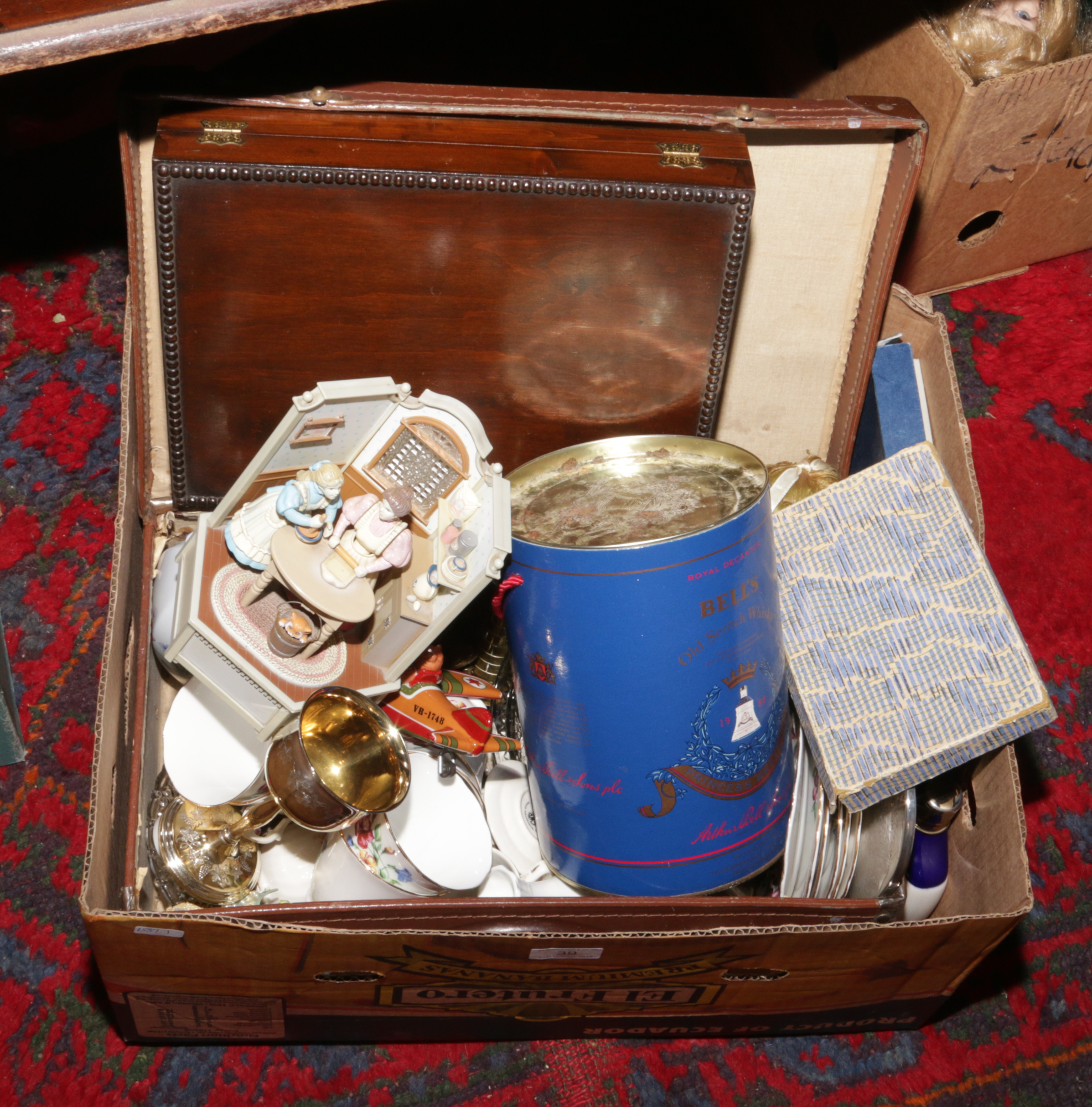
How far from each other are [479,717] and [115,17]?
93cm

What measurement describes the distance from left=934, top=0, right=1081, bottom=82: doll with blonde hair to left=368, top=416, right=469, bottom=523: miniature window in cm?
116

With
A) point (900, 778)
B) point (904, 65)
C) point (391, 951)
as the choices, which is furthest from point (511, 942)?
point (904, 65)

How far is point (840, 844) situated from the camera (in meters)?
1.45

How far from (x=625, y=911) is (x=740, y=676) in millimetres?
292

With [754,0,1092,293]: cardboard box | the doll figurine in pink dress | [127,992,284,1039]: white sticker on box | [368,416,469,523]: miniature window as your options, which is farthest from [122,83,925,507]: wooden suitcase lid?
[127,992,284,1039]: white sticker on box

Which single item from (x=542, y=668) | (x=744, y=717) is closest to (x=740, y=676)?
(x=744, y=717)

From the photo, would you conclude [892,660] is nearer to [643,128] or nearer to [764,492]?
[764,492]

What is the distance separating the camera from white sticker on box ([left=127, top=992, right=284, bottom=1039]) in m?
1.36

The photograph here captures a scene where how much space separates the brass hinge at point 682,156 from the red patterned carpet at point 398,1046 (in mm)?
945

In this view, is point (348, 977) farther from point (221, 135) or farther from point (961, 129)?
point (961, 129)

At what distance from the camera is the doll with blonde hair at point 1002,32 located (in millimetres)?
1918

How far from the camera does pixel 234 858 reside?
1.46m

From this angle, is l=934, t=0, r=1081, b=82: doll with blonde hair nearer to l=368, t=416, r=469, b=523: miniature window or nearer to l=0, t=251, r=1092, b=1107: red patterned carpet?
l=0, t=251, r=1092, b=1107: red patterned carpet

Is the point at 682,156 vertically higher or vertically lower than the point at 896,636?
higher
